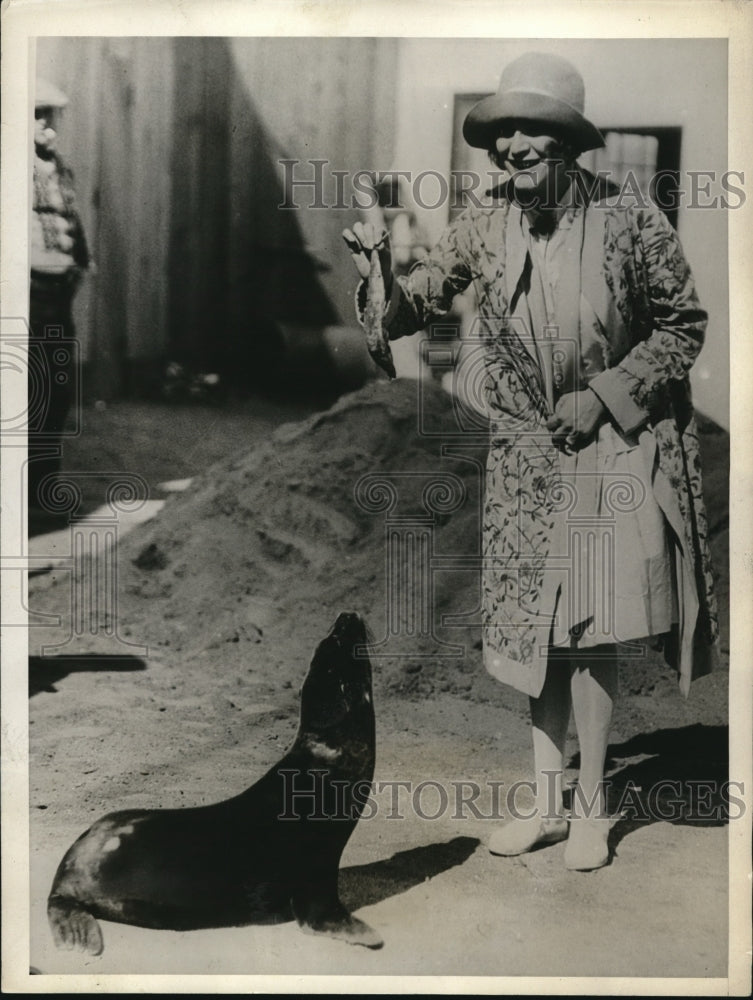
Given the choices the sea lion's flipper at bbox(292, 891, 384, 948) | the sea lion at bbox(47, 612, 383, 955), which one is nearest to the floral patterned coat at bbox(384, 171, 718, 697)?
the sea lion at bbox(47, 612, 383, 955)

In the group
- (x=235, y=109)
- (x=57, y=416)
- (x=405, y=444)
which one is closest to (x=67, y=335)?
(x=57, y=416)

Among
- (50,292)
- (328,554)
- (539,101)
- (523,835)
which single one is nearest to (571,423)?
(328,554)

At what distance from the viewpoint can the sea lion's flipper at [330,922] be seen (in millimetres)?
2967

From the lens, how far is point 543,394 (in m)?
2.96

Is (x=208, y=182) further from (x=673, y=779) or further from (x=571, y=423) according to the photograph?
(x=673, y=779)

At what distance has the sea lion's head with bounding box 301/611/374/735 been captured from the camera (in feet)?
9.73

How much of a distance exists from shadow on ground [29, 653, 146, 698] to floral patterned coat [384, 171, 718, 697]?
1009 millimetres

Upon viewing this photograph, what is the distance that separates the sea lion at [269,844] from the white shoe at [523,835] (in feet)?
1.32

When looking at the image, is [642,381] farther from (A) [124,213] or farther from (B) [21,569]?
(B) [21,569]

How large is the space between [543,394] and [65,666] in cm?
153

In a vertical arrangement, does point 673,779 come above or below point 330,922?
above

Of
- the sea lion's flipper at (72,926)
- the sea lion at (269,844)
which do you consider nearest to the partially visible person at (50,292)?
the sea lion at (269,844)

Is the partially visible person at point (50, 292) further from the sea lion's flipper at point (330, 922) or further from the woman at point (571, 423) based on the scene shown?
the sea lion's flipper at point (330, 922)

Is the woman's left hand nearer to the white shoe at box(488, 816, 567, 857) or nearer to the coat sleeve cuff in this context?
the coat sleeve cuff
